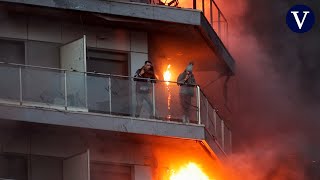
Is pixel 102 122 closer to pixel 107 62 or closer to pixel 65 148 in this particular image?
pixel 65 148

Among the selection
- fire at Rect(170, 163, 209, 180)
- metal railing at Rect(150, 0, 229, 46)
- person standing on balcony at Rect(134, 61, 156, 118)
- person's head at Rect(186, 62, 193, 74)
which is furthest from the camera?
metal railing at Rect(150, 0, 229, 46)

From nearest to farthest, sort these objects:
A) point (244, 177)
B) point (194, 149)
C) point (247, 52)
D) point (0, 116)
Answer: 1. point (0, 116)
2. point (194, 149)
3. point (244, 177)
4. point (247, 52)

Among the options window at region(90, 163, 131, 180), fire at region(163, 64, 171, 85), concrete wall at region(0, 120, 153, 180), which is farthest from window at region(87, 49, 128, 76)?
window at region(90, 163, 131, 180)

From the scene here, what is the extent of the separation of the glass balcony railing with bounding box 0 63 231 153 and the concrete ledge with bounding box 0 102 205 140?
0.14m

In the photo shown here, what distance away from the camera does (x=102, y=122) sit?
145 feet

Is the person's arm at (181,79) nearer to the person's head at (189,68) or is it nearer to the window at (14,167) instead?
the person's head at (189,68)

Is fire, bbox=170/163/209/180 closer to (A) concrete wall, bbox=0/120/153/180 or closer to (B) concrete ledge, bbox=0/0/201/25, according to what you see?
(A) concrete wall, bbox=0/120/153/180

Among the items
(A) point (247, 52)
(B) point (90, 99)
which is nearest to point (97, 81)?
(B) point (90, 99)

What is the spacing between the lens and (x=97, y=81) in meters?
44.2

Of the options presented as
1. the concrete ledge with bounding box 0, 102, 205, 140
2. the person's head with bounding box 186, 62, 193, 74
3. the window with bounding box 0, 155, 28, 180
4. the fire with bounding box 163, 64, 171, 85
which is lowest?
the window with bounding box 0, 155, 28, 180

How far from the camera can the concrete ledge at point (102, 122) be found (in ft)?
142

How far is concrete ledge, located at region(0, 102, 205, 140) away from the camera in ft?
142

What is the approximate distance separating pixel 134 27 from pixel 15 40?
10.9 ft

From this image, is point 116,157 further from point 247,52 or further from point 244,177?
point 247,52
